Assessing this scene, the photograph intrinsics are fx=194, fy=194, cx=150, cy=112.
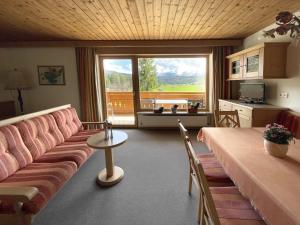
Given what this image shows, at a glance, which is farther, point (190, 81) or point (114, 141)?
point (190, 81)

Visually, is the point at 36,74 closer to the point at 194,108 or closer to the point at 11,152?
the point at 11,152

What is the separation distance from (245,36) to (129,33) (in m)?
2.60

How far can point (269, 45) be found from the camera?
313cm

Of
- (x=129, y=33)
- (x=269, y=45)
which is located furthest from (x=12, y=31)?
(x=269, y=45)

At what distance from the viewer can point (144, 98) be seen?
212 inches

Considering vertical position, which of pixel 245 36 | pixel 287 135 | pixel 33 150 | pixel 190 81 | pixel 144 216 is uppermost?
pixel 245 36

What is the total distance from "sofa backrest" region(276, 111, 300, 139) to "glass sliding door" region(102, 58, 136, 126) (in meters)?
3.39

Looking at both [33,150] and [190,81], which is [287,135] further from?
[190,81]

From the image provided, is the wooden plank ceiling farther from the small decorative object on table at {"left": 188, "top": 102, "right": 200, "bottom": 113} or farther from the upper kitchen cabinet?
the small decorative object on table at {"left": 188, "top": 102, "right": 200, "bottom": 113}

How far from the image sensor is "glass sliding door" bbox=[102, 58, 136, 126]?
5.19 metres

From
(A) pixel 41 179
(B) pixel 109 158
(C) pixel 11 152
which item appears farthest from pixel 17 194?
(B) pixel 109 158

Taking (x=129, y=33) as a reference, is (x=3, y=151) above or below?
below

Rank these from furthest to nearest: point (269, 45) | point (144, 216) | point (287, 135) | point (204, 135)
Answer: point (269, 45)
point (204, 135)
point (144, 216)
point (287, 135)

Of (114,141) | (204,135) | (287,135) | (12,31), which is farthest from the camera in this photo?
(12,31)
